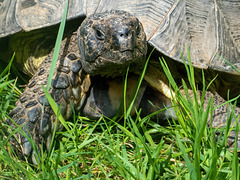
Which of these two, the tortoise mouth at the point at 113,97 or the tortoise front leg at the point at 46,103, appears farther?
the tortoise mouth at the point at 113,97

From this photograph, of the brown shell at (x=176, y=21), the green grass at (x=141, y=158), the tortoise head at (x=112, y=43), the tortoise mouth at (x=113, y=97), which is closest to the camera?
the green grass at (x=141, y=158)

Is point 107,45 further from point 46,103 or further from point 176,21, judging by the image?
point 176,21

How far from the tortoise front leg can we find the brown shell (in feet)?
1.54

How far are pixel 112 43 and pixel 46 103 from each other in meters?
0.65

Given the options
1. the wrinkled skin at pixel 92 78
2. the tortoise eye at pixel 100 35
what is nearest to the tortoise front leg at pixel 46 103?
the wrinkled skin at pixel 92 78

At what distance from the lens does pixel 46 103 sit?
2.41m

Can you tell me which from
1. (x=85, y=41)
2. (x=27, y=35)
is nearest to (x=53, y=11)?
(x=27, y=35)

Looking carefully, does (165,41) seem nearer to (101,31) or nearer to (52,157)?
(101,31)

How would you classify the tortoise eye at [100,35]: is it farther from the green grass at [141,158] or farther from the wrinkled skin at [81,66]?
the green grass at [141,158]

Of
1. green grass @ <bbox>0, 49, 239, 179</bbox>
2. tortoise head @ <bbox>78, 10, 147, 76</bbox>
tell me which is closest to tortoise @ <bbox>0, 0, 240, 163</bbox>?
tortoise head @ <bbox>78, 10, 147, 76</bbox>

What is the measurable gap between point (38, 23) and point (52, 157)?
48.0 inches

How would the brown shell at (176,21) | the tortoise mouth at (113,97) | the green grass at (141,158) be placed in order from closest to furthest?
the green grass at (141,158) → the brown shell at (176,21) → the tortoise mouth at (113,97)

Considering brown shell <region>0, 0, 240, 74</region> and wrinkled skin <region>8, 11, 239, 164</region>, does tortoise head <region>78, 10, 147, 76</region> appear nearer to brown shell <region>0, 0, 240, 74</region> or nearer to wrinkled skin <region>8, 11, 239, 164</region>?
wrinkled skin <region>8, 11, 239, 164</region>

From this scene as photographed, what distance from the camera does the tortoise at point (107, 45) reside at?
7.76 feet
